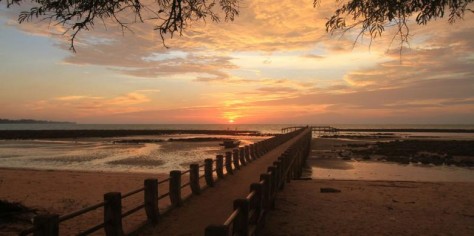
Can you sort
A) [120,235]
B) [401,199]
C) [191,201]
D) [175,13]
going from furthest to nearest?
[401,199] → [191,201] → [175,13] → [120,235]

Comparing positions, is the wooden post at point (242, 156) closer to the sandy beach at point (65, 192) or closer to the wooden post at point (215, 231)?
the sandy beach at point (65, 192)

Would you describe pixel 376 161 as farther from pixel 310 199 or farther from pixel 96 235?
pixel 96 235

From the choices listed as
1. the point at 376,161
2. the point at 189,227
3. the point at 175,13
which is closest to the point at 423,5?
the point at 175,13

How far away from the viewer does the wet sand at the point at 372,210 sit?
10375 mm

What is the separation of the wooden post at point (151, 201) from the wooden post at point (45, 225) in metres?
3.39

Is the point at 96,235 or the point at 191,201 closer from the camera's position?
the point at 96,235

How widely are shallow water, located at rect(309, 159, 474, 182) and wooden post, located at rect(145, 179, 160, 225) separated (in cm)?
1656

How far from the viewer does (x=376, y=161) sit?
34.3 metres

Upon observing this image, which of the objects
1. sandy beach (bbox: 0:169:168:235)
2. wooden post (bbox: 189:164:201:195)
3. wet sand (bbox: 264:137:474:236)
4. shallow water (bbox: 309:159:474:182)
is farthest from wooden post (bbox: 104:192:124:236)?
shallow water (bbox: 309:159:474:182)

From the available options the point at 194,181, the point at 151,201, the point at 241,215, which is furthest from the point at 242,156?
the point at 241,215

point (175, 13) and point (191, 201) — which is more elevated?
point (175, 13)

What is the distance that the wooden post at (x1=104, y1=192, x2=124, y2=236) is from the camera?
22.5 ft

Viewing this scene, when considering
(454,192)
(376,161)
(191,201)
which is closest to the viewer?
(191,201)

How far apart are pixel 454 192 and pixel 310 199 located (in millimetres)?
6809
